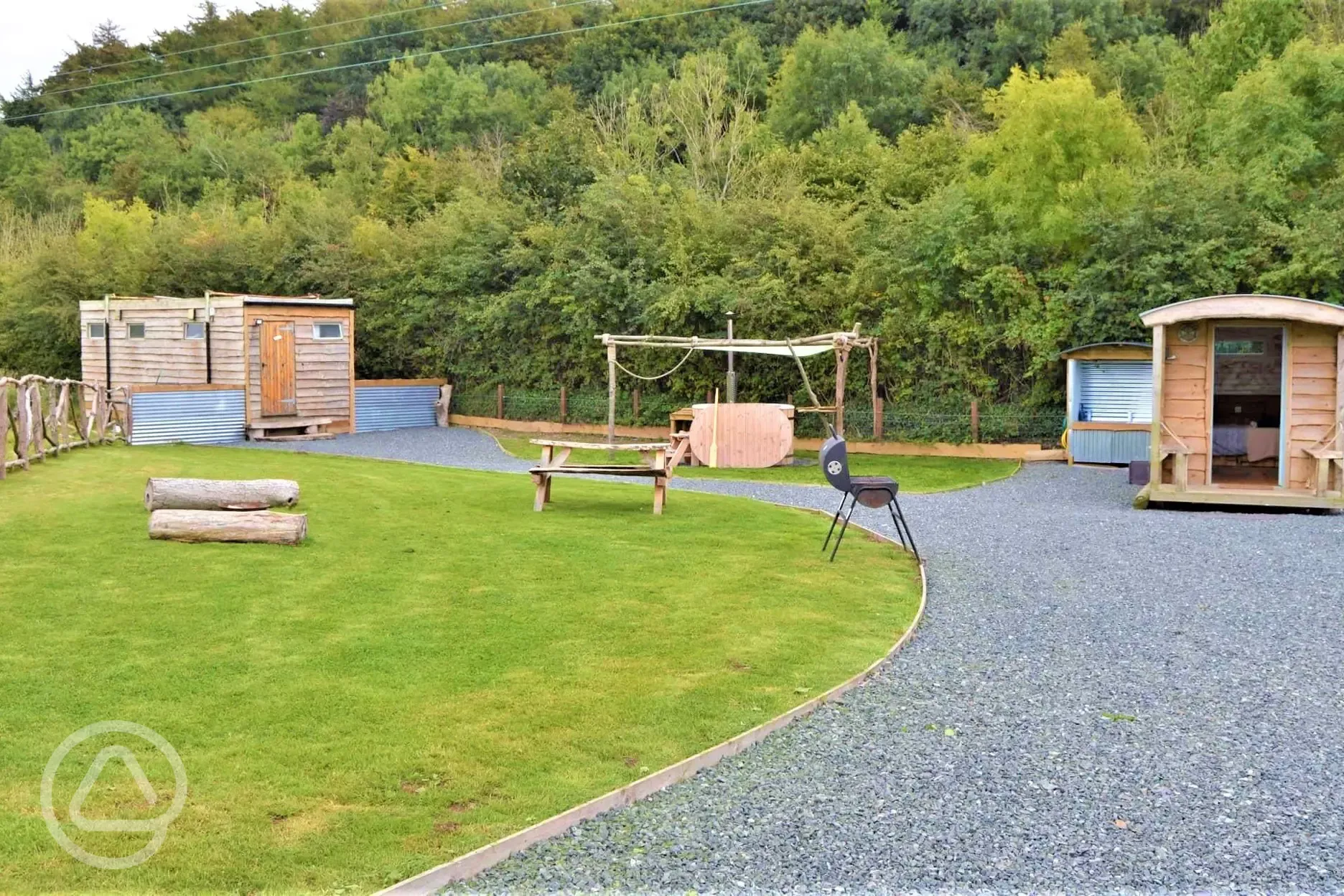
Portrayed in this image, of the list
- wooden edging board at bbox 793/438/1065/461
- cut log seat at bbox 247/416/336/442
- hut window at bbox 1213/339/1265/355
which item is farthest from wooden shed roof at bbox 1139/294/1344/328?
cut log seat at bbox 247/416/336/442

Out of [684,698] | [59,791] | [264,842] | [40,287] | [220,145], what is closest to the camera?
[264,842]

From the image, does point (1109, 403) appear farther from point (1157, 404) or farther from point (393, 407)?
point (393, 407)

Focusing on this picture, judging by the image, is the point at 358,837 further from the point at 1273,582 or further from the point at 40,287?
the point at 40,287

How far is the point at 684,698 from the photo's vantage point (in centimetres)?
581

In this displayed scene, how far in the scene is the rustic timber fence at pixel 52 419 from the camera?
14.5 metres

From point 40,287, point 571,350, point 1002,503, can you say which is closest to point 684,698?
point 1002,503

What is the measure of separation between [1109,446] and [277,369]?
15.0 m

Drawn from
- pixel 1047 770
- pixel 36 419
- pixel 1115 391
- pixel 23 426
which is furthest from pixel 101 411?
pixel 1047 770

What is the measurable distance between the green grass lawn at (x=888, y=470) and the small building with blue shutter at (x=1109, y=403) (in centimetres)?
115

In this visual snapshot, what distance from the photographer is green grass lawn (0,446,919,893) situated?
4156mm

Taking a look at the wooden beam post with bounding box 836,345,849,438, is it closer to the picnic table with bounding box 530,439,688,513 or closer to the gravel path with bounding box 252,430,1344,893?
the picnic table with bounding box 530,439,688,513

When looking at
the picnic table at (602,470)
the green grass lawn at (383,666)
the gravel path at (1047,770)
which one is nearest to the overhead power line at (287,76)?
the picnic table at (602,470)

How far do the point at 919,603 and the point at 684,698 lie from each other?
2.97m

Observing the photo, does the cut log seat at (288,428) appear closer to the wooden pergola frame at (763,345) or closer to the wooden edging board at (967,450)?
the wooden pergola frame at (763,345)
